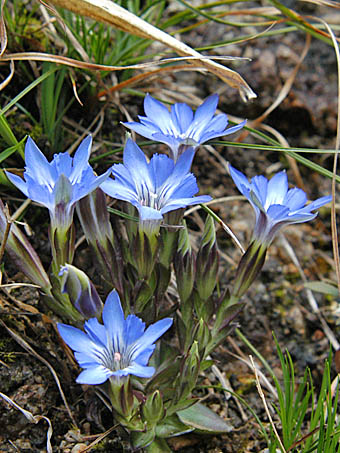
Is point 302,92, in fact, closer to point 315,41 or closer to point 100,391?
point 315,41

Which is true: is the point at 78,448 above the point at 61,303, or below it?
below

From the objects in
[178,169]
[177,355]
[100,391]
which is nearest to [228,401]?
[177,355]

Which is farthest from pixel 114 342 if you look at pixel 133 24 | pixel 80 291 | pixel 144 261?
pixel 133 24

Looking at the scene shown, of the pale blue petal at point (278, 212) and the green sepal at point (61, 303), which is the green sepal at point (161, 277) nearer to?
the green sepal at point (61, 303)

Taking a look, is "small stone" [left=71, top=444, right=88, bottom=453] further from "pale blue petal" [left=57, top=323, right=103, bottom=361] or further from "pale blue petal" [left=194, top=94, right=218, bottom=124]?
"pale blue petal" [left=194, top=94, right=218, bottom=124]

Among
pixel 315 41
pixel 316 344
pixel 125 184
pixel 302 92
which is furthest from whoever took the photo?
pixel 315 41

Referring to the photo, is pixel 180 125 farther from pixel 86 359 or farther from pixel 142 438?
pixel 142 438

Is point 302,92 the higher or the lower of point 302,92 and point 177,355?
the higher
